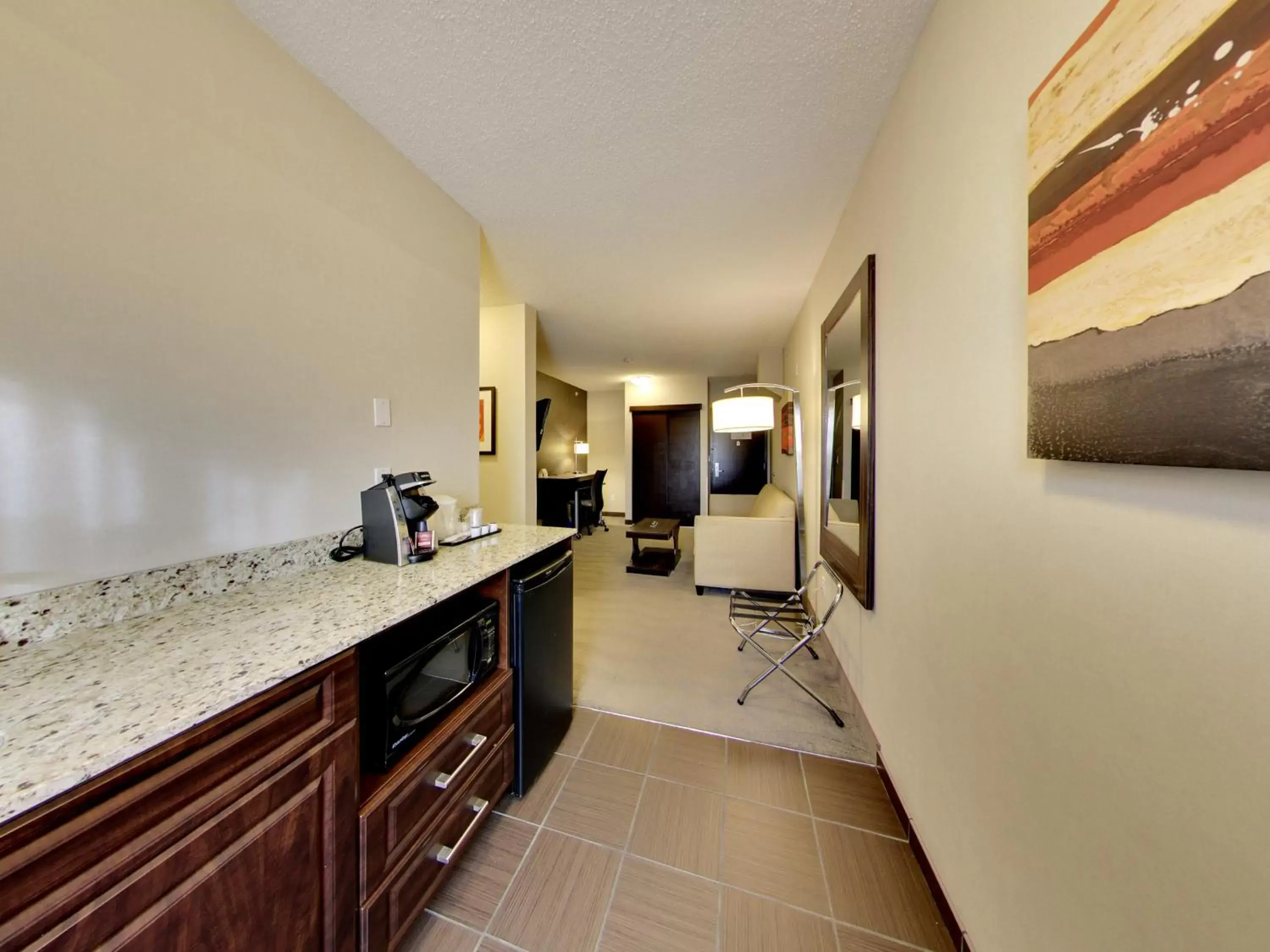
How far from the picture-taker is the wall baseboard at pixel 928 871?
102 centimetres

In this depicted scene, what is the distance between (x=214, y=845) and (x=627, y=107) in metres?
2.25

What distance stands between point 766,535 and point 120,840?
3.20 m

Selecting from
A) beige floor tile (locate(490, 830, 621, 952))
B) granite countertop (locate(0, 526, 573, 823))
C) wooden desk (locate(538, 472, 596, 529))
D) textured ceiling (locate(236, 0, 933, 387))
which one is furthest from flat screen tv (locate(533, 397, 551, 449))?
beige floor tile (locate(490, 830, 621, 952))

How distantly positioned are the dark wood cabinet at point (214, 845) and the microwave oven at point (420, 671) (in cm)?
8

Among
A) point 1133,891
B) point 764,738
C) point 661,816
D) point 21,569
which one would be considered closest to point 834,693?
point 764,738

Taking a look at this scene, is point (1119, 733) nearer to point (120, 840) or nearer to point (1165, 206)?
point (1165, 206)

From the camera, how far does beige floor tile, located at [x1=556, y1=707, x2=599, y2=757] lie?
1.73 m

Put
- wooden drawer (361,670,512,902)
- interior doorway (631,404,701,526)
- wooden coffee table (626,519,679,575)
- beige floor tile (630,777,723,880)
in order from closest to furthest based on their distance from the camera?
wooden drawer (361,670,512,902)
beige floor tile (630,777,723,880)
wooden coffee table (626,519,679,575)
interior doorway (631,404,701,526)

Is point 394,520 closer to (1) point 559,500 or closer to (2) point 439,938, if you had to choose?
(2) point 439,938

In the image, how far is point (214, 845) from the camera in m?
0.64

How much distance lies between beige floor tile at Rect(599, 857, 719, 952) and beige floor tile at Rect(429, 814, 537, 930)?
337 mm

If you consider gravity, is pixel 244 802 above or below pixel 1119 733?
below

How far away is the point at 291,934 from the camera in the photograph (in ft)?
2.47

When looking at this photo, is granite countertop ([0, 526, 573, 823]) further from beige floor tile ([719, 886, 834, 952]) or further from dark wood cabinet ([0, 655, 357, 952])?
beige floor tile ([719, 886, 834, 952])
